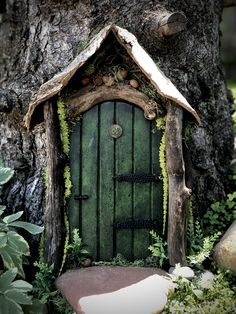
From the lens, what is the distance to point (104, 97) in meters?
4.07

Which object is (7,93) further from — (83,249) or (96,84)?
(83,249)

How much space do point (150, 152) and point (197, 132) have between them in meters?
0.71

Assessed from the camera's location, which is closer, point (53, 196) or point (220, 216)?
point (53, 196)

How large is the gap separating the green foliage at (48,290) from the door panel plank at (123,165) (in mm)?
613

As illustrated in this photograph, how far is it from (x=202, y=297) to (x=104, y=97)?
5.79ft

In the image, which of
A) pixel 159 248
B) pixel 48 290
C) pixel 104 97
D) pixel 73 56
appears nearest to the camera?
pixel 48 290

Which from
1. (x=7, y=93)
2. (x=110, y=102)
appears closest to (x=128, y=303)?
(x=110, y=102)

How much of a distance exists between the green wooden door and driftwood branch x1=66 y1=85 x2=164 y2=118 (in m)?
0.07

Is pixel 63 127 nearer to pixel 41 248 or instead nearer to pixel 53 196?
pixel 53 196

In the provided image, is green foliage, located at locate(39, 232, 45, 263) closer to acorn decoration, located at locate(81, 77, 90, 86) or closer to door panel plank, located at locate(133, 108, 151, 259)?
door panel plank, located at locate(133, 108, 151, 259)

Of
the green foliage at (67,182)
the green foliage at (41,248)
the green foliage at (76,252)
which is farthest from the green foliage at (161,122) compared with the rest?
the green foliage at (41,248)

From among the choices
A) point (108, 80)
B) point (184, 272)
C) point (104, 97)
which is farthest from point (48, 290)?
point (108, 80)

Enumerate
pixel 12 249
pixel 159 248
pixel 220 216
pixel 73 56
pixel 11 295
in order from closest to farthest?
pixel 11 295
pixel 12 249
pixel 159 248
pixel 73 56
pixel 220 216

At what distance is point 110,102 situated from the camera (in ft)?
13.5
